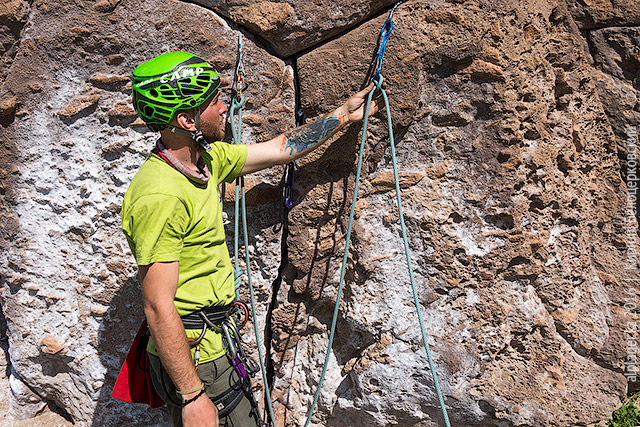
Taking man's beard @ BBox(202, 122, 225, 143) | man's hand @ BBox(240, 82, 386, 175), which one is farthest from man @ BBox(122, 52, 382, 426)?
man's hand @ BBox(240, 82, 386, 175)

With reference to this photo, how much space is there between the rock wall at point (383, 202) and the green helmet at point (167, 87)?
60 cm

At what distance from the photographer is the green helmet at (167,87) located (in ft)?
5.85

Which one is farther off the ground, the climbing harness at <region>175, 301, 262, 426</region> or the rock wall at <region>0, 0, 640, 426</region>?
the rock wall at <region>0, 0, 640, 426</region>

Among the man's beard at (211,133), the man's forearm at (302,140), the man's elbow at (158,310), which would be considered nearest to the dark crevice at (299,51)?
the man's forearm at (302,140)

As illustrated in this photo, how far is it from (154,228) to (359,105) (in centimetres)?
108

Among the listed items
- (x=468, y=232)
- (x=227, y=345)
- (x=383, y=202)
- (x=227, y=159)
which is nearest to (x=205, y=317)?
(x=227, y=345)

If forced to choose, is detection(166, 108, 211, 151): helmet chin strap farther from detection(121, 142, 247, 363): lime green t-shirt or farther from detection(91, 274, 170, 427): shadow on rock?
detection(91, 274, 170, 427): shadow on rock

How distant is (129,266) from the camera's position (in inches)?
102

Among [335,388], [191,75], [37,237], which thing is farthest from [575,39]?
[37,237]

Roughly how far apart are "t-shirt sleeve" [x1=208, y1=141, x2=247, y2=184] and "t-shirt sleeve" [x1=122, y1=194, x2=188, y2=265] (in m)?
0.42

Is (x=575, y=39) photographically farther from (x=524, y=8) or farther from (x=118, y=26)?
(x=118, y=26)

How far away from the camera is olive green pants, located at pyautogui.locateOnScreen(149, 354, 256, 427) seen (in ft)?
6.44

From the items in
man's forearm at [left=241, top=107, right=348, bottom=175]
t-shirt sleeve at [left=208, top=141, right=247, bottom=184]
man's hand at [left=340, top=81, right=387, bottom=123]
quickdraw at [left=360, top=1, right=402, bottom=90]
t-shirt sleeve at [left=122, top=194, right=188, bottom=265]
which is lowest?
t-shirt sleeve at [left=122, top=194, right=188, bottom=265]

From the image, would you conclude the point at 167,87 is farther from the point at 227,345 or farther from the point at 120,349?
the point at 120,349
